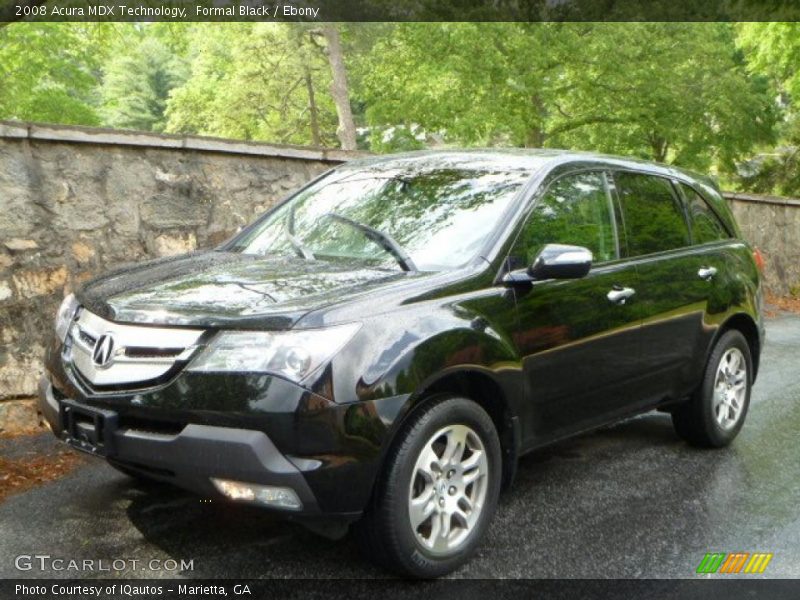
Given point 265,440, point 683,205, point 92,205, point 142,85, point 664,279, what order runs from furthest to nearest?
point 142,85 → point 92,205 → point 683,205 → point 664,279 → point 265,440

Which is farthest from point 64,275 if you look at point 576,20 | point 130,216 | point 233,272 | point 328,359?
point 576,20

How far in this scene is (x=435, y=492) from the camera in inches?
148

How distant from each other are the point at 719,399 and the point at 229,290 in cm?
350

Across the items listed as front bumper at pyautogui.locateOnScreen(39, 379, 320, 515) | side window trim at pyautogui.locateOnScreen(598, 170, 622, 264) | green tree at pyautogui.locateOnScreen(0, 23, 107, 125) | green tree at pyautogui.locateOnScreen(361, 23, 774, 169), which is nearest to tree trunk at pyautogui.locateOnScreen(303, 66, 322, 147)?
green tree at pyautogui.locateOnScreen(0, 23, 107, 125)

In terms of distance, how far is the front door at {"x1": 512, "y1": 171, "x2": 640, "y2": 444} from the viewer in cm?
435

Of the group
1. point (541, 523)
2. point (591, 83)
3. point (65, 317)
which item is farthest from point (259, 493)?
point (591, 83)

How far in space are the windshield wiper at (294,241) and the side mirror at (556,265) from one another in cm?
101

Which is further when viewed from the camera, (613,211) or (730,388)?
(730,388)

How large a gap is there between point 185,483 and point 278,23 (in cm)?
3043

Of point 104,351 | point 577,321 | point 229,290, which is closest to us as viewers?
point 104,351

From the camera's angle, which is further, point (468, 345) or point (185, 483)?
point (468, 345)

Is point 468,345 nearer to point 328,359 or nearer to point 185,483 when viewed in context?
point 328,359

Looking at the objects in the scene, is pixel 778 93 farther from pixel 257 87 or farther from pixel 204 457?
pixel 204 457

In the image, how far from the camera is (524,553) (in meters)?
4.12
